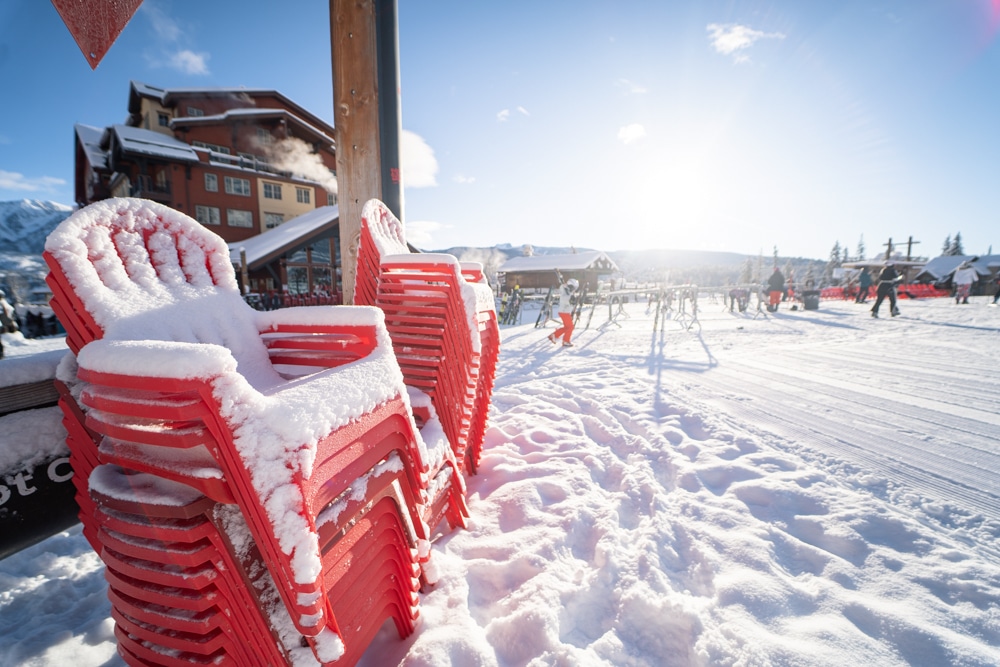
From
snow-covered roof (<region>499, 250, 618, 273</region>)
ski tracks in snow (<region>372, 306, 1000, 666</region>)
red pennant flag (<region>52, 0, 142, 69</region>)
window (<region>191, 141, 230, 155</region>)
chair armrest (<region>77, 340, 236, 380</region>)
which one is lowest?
ski tracks in snow (<region>372, 306, 1000, 666</region>)

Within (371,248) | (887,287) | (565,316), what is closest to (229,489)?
(371,248)

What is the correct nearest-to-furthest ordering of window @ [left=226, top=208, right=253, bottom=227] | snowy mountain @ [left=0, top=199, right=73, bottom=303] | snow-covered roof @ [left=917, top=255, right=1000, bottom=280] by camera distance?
snowy mountain @ [left=0, top=199, right=73, bottom=303], window @ [left=226, top=208, right=253, bottom=227], snow-covered roof @ [left=917, top=255, right=1000, bottom=280]

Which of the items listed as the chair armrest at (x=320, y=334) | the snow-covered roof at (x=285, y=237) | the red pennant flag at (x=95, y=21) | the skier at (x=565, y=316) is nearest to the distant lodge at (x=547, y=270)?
the snow-covered roof at (x=285, y=237)

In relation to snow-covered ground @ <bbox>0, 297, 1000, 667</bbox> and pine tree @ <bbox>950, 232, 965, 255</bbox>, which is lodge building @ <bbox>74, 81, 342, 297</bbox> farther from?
pine tree @ <bbox>950, 232, 965, 255</bbox>

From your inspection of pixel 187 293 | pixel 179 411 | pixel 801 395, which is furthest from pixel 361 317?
pixel 801 395

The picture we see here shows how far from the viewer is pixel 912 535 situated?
2.06 m

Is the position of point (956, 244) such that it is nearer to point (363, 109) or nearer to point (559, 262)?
point (559, 262)

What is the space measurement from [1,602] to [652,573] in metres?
2.97

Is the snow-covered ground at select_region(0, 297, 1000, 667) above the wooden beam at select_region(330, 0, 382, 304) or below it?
below

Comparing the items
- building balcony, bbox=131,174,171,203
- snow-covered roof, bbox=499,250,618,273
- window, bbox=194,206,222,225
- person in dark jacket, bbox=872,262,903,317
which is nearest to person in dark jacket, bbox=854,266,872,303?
person in dark jacket, bbox=872,262,903,317

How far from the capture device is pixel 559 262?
3519cm

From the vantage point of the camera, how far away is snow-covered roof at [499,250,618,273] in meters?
34.2

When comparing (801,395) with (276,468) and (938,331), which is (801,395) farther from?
(938,331)

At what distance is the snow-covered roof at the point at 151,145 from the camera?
1931 centimetres
